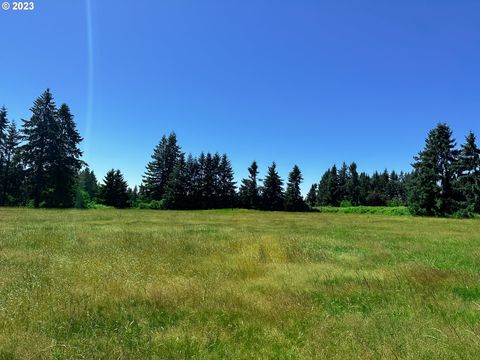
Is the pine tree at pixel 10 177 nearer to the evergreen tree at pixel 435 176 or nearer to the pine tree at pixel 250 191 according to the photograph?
the pine tree at pixel 250 191

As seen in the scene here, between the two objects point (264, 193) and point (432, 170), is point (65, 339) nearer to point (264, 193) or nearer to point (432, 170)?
point (432, 170)

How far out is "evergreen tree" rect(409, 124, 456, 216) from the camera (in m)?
63.4

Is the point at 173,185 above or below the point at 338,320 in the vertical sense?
above

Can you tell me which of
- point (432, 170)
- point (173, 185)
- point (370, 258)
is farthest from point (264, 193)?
point (370, 258)

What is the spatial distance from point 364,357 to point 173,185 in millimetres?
83547

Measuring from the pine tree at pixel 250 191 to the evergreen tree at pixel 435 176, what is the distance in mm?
44070

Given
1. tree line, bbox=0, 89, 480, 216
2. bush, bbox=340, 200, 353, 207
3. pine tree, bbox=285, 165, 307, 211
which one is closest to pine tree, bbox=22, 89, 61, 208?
tree line, bbox=0, 89, 480, 216

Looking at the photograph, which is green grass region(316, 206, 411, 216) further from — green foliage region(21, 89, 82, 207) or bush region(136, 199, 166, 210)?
green foliage region(21, 89, 82, 207)

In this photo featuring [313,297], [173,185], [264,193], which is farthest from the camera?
[264,193]

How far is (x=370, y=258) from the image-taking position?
14.5 meters

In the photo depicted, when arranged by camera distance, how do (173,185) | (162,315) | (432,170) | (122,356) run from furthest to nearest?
1. (173,185)
2. (432,170)
3. (162,315)
4. (122,356)

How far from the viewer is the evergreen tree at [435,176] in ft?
208

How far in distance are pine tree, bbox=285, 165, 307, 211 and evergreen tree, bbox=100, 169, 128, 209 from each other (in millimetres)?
45066

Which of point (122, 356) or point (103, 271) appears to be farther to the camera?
point (103, 271)
